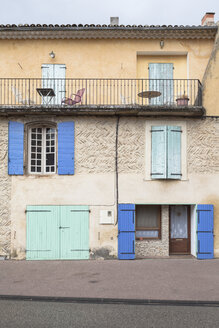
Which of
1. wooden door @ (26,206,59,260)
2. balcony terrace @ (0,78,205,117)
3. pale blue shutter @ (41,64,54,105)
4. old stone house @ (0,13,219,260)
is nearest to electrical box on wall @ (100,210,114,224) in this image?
old stone house @ (0,13,219,260)

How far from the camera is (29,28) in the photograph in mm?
13656

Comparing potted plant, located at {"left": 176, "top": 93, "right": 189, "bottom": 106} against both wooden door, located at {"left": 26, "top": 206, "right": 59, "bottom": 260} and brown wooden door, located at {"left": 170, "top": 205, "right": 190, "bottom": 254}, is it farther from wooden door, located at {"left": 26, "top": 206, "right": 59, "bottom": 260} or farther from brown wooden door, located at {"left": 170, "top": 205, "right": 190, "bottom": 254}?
wooden door, located at {"left": 26, "top": 206, "right": 59, "bottom": 260}

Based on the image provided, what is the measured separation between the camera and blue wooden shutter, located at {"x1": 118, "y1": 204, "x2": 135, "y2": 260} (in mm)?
12688

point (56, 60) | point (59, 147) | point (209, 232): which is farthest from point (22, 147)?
point (209, 232)

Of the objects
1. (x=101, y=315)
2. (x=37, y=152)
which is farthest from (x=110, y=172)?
(x=101, y=315)

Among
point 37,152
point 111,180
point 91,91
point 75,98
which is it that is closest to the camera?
point 111,180

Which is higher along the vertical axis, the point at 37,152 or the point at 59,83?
the point at 59,83

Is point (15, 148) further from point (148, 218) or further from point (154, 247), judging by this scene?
point (154, 247)

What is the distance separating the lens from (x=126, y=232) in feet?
41.8

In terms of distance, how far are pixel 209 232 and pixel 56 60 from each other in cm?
923

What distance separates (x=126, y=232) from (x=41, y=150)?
4.60 m

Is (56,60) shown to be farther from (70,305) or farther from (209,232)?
(70,305)

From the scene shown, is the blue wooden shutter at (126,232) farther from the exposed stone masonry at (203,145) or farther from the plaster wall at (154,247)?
the exposed stone masonry at (203,145)

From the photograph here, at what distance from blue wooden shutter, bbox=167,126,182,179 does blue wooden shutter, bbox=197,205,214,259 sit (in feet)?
5.13
